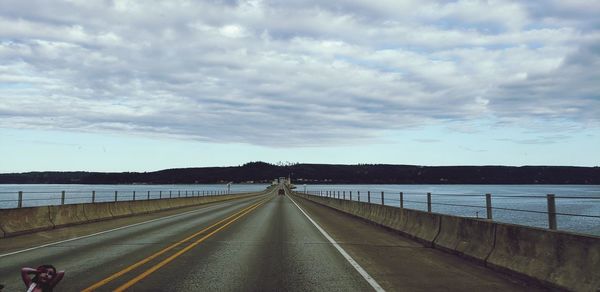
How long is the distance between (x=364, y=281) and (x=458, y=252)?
4.33 m

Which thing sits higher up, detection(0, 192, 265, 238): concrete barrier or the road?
detection(0, 192, 265, 238): concrete barrier

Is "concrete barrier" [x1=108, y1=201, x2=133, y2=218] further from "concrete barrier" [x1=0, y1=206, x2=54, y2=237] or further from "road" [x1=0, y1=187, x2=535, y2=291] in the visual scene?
"road" [x1=0, y1=187, x2=535, y2=291]

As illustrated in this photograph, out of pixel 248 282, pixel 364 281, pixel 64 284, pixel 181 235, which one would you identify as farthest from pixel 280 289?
pixel 181 235

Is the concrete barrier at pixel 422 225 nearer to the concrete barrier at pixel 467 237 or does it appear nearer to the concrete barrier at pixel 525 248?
the concrete barrier at pixel 525 248

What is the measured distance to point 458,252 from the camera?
1211cm

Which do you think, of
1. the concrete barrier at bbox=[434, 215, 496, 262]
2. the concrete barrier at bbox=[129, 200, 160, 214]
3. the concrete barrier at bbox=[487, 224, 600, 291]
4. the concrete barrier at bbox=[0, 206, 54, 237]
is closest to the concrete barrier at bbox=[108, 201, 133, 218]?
the concrete barrier at bbox=[129, 200, 160, 214]

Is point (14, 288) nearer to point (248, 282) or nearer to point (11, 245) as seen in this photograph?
point (248, 282)

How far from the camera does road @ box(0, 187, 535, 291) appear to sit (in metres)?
8.44

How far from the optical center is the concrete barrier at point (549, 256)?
288 inches

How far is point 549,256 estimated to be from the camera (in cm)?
830

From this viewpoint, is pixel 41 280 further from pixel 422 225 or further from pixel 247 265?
pixel 422 225

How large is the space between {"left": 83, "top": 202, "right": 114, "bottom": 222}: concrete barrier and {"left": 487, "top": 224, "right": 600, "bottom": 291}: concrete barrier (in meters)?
19.4

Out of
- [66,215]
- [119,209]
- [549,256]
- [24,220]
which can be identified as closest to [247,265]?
Result: [549,256]

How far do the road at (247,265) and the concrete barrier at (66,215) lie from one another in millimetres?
4052
